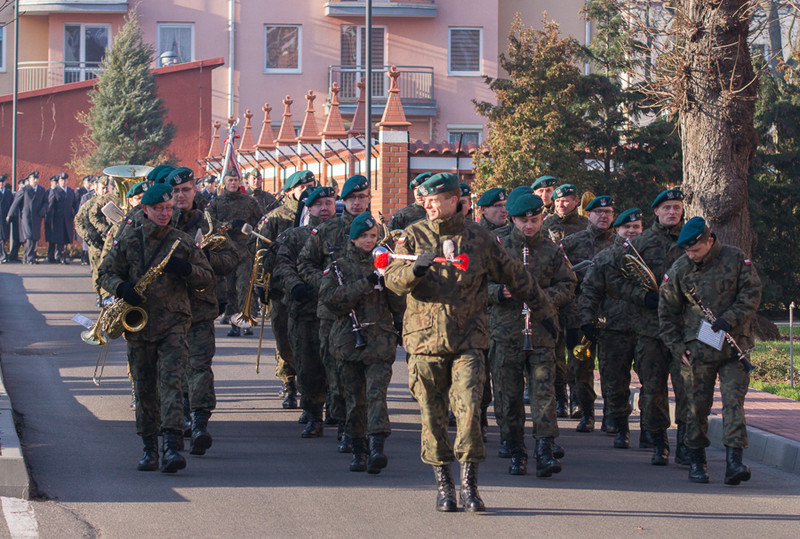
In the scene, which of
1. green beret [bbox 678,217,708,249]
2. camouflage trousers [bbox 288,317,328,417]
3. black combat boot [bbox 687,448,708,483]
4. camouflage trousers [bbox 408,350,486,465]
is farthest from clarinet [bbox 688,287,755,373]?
camouflage trousers [bbox 288,317,328,417]

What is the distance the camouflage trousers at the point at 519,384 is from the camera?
8367 mm

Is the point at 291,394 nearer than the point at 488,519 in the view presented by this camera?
No

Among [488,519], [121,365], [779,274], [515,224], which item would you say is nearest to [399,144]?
[779,274]

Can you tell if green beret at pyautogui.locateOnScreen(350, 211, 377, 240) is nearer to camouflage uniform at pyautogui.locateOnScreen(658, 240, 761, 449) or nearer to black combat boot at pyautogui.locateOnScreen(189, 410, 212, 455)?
black combat boot at pyautogui.locateOnScreen(189, 410, 212, 455)

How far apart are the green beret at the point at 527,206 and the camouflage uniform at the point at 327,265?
129 cm

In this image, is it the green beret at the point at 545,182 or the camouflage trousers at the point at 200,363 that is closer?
the camouflage trousers at the point at 200,363

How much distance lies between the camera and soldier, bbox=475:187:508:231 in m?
10.0

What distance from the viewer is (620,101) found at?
21.6 meters

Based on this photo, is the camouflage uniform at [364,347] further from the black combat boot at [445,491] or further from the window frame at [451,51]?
the window frame at [451,51]

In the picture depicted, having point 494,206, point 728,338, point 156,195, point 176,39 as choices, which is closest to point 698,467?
point 728,338

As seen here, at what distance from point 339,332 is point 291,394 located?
2.87m

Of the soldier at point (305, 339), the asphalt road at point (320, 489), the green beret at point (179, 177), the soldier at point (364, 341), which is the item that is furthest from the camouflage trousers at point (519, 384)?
the green beret at point (179, 177)

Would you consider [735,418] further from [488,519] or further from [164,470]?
[164,470]

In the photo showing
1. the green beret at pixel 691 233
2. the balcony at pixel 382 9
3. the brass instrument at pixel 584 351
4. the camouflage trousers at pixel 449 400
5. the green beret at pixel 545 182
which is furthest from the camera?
the balcony at pixel 382 9
